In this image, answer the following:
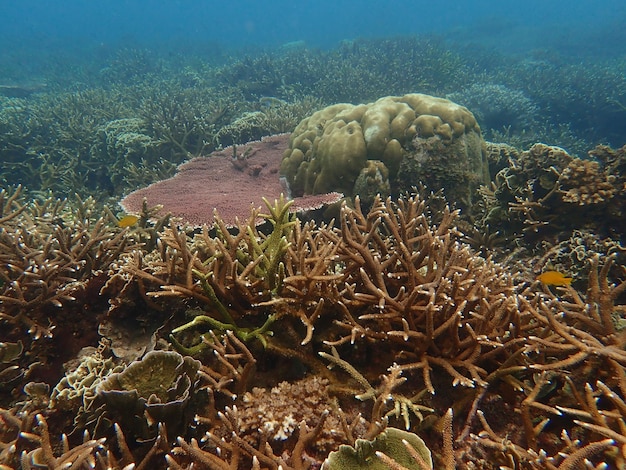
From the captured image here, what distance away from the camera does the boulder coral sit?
5.58m

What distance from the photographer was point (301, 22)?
76.7 meters

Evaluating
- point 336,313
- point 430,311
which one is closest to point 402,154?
point 336,313

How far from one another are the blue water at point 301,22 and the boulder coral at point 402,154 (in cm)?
3303

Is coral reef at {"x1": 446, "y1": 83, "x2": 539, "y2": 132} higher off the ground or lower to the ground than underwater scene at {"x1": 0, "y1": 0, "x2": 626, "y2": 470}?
lower

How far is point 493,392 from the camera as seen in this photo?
2168 millimetres

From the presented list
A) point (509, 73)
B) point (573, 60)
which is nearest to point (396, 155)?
point (509, 73)

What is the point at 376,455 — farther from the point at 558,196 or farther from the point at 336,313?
the point at 558,196

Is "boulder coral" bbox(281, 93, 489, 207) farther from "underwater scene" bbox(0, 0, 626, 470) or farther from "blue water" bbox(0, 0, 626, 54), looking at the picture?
"blue water" bbox(0, 0, 626, 54)

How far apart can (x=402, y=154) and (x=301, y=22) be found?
276 ft

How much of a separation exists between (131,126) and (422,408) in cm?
1032

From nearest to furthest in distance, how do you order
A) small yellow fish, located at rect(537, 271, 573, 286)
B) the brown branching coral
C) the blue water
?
the brown branching coral, small yellow fish, located at rect(537, 271, 573, 286), the blue water

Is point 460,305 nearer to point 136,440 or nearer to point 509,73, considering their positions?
point 136,440

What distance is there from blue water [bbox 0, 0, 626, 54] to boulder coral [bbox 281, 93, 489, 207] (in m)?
33.0

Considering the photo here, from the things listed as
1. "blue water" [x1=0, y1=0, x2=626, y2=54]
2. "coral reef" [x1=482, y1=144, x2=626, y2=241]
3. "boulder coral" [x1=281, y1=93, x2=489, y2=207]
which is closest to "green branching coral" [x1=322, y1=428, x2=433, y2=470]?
"coral reef" [x1=482, y1=144, x2=626, y2=241]
